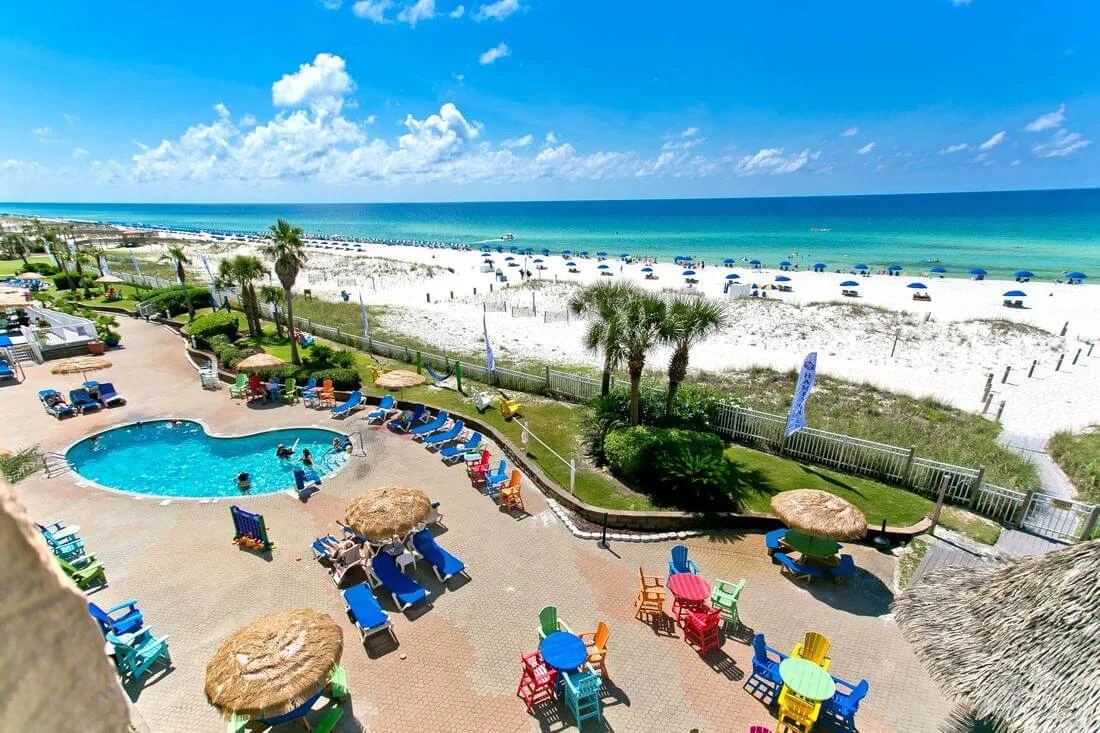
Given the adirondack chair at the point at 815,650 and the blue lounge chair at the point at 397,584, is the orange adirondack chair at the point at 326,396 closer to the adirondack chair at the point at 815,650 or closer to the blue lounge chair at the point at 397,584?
the blue lounge chair at the point at 397,584

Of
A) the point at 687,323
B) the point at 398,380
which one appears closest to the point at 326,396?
the point at 398,380

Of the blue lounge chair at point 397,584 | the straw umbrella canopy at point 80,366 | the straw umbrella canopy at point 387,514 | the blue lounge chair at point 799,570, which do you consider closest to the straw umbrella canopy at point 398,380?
the straw umbrella canopy at point 387,514

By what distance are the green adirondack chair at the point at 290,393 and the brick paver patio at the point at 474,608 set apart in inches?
276

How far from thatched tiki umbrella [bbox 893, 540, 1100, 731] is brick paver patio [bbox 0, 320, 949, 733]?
1.88 meters

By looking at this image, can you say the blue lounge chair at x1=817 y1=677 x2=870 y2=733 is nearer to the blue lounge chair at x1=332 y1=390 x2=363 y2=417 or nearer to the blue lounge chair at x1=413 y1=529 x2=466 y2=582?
the blue lounge chair at x1=413 y1=529 x2=466 y2=582

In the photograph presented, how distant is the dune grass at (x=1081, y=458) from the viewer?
14125mm

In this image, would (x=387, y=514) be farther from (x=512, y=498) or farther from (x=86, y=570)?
(x=86, y=570)

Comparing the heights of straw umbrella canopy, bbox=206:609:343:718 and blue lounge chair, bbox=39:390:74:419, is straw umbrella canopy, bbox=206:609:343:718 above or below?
above

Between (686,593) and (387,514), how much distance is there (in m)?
6.46

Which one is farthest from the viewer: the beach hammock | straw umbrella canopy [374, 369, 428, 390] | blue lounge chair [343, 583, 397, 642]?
the beach hammock

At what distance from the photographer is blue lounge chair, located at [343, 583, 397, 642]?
938cm

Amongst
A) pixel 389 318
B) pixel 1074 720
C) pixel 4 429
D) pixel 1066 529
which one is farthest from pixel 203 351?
pixel 1066 529

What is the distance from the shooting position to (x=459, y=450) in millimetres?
16688

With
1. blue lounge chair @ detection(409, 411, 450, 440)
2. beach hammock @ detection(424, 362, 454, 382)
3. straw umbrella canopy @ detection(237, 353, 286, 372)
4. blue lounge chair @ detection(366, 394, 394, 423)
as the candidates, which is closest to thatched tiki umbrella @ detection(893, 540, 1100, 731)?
blue lounge chair @ detection(409, 411, 450, 440)
